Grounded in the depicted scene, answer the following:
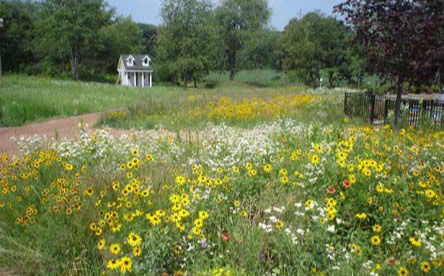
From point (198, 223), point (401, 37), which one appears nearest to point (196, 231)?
point (198, 223)

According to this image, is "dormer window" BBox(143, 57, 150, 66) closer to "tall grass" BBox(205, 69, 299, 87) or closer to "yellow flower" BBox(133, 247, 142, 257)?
"tall grass" BBox(205, 69, 299, 87)

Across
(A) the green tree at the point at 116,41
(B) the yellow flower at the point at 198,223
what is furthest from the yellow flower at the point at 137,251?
(A) the green tree at the point at 116,41

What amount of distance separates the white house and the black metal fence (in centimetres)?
4401

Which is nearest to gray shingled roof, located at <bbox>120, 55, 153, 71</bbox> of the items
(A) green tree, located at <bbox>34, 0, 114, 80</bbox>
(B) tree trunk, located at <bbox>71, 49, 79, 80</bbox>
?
(A) green tree, located at <bbox>34, 0, 114, 80</bbox>

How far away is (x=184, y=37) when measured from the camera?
39312mm

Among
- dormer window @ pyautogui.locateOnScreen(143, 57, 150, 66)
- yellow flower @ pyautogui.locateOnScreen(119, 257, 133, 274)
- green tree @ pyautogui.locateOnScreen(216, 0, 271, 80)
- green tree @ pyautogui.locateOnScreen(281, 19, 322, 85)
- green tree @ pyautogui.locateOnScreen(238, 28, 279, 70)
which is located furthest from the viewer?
dormer window @ pyautogui.locateOnScreen(143, 57, 150, 66)

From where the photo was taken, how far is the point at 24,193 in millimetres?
3867

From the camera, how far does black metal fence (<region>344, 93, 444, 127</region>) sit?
1021 cm

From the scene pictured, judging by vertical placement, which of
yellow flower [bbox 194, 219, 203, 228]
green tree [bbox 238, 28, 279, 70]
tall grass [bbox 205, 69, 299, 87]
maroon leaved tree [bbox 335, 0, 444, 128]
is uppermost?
green tree [bbox 238, 28, 279, 70]

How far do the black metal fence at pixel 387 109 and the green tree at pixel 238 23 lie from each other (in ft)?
123

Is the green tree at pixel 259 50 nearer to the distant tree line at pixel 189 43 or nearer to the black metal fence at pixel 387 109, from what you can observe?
the distant tree line at pixel 189 43

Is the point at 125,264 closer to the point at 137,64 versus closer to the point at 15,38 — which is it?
the point at 15,38

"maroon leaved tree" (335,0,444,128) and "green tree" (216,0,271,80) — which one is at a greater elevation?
"green tree" (216,0,271,80)

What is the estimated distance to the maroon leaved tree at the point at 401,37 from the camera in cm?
852
